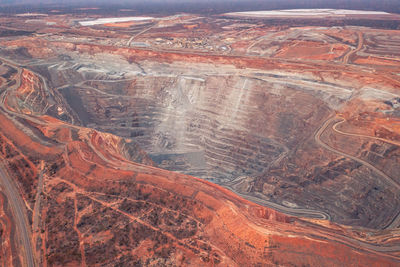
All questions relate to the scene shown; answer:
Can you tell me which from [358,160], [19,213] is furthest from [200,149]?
[19,213]

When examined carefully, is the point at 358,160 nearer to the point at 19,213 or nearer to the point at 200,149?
the point at 200,149

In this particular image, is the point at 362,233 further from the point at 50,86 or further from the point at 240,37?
the point at 240,37

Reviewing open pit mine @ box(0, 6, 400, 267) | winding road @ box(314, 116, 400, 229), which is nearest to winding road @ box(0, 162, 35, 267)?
open pit mine @ box(0, 6, 400, 267)

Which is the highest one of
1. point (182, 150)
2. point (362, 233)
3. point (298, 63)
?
point (298, 63)

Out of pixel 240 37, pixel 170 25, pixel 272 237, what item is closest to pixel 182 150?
pixel 272 237

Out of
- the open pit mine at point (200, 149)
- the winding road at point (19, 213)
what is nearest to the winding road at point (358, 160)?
the open pit mine at point (200, 149)

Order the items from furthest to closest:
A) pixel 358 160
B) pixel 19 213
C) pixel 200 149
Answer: pixel 200 149, pixel 358 160, pixel 19 213

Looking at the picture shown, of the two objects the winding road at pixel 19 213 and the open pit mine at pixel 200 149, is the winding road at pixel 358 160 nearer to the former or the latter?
the open pit mine at pixel 200 149

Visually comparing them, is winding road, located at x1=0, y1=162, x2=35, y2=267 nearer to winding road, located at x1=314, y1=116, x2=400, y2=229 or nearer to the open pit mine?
the open pit mine
